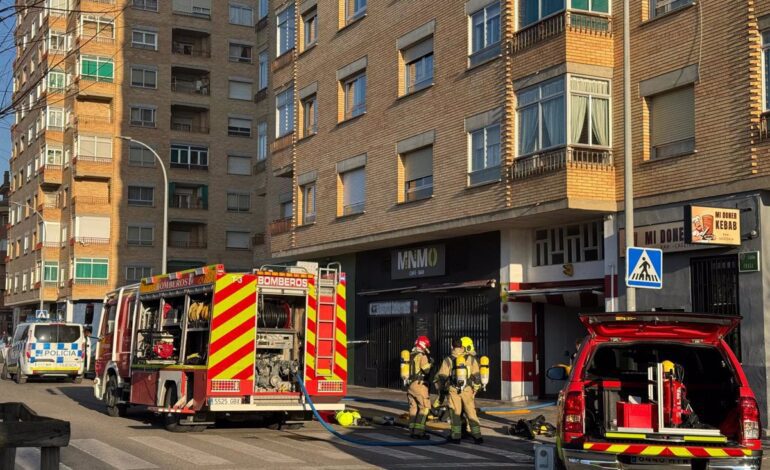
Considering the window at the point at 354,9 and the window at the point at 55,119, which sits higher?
the window at the point at 55,119

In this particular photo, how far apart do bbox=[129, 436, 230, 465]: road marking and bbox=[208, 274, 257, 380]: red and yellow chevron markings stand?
1.31 meters

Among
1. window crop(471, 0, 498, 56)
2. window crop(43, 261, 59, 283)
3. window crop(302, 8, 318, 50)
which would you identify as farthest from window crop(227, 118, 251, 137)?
window crop(471, 0, 498, 56)

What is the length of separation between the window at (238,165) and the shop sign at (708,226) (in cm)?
4650

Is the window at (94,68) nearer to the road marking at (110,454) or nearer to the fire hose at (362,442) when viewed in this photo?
the fire hose at (362,442)

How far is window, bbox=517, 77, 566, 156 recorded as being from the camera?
66.1 ft

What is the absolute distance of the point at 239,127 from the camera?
61344 mm

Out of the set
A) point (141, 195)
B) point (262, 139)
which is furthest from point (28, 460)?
point (141, 195)

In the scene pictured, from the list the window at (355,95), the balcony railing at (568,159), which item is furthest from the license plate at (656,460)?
the window at (355,95)

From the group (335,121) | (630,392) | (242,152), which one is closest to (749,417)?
(630,392)

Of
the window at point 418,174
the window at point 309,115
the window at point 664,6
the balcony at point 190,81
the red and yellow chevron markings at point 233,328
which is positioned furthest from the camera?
the balcony at point 190,81

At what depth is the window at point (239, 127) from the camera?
6084cm

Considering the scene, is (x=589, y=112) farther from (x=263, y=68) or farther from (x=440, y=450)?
(x=263, y=68)

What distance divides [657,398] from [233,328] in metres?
8.03

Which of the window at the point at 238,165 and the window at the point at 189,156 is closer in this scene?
the window at the point at 189,156
